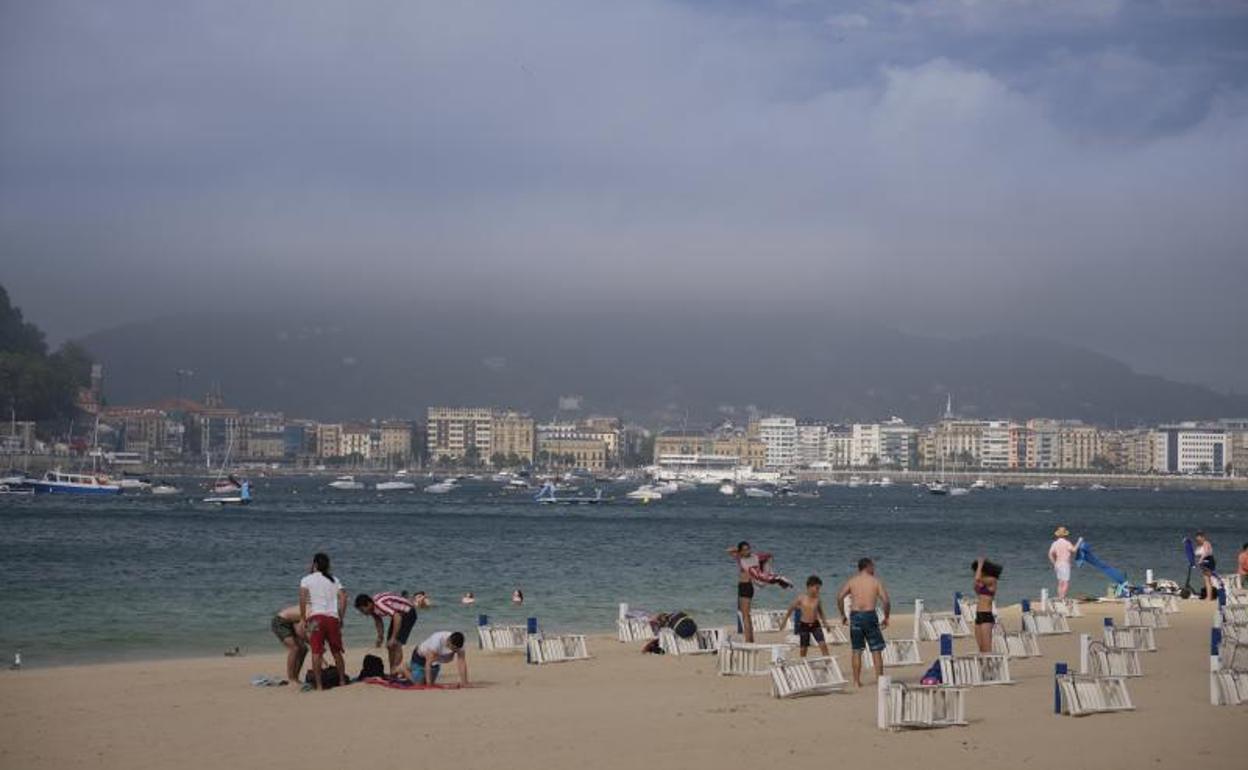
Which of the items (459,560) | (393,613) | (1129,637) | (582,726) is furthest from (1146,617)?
(459,560)

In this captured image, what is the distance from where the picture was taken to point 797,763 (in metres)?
14.3

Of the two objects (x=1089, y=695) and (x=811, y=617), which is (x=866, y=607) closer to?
(x=811, y=617)

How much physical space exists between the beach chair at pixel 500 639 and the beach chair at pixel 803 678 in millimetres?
6764

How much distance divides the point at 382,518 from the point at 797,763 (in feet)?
287

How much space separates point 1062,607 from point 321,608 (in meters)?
14.8

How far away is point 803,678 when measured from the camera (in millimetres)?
18172

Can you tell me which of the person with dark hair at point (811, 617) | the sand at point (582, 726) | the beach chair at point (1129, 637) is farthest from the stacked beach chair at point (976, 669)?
the beach chair at point (1129, 637)

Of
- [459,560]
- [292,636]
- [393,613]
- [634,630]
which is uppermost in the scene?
[393,613]

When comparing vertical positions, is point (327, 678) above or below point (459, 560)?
above

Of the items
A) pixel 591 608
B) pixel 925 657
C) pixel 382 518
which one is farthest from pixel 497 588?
pixel 382 518

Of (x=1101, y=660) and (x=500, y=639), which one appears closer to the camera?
(x=1101, y=660)

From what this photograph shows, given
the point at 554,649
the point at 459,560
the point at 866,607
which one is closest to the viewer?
the point at 866,607

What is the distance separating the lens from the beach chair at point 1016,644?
22.4 meters

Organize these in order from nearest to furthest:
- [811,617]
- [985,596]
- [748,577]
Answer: [811,617]
[985,596]
[748,577]
